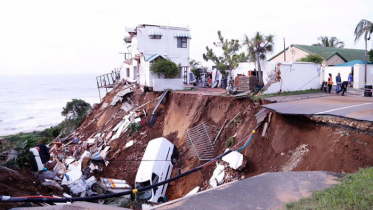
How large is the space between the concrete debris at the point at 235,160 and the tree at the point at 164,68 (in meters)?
13.2

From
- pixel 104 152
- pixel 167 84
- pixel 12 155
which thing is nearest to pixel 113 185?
pixel 12 155

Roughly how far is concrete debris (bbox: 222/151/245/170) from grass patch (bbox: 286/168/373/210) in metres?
5.70

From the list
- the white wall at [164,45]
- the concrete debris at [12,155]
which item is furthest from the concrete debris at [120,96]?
the concrete debris at [12,155]

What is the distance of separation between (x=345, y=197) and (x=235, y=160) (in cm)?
663

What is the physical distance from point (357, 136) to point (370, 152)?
2.44 feet

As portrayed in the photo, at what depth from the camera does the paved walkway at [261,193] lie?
19.2 feet

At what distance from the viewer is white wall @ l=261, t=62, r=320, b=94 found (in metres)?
17.3

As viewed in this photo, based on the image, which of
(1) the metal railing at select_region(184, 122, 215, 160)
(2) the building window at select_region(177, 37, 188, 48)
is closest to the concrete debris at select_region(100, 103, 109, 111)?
(2) the building window at select_region(177, 37, 188, 48)

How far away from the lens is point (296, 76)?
18016 mm

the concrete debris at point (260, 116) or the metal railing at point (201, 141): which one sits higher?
the concrete debris at point (260, 116)

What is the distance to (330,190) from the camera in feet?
19.2

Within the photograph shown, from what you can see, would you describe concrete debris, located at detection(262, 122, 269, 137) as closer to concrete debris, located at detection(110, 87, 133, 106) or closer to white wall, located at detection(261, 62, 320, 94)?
white wall, located at detection(261, 62, 320, 94)

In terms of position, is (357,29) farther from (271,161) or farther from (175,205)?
(175,205)

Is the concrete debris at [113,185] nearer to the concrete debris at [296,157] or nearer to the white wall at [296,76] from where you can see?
the concrete debris at [296,157]
